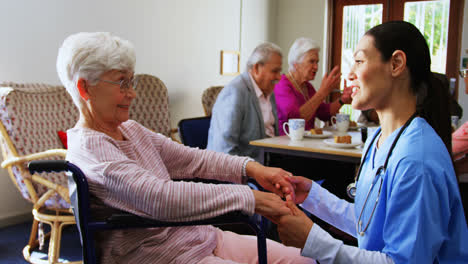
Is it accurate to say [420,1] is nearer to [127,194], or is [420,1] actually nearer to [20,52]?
[20,52]

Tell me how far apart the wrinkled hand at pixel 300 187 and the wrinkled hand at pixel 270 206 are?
0.28m

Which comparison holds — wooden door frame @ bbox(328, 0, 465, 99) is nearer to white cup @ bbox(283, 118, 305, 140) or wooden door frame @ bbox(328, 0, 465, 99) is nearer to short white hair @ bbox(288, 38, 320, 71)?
short white hair @ bbox(288, 38, 320, 71)

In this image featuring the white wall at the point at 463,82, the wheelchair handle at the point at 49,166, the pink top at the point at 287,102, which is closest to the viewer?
the wheelchair handle at the point at 49,166

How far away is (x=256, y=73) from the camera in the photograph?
2.76 m

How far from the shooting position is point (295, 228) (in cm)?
106

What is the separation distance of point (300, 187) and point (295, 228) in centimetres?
36

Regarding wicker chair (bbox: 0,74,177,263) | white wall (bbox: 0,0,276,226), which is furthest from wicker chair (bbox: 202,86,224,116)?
wicker chair (bbox: 0,74,177,263)

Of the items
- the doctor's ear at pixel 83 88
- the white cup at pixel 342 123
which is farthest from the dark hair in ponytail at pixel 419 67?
the white cup at pixel 342 123

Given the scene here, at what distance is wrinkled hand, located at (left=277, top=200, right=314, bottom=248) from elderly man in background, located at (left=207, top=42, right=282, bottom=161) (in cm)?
136

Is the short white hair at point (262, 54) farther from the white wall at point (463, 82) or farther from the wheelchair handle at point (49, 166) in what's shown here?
the white wall at point (463, 82)

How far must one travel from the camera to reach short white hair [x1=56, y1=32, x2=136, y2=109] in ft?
3.83

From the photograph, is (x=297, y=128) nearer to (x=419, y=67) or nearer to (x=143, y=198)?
(x=419, y=67)

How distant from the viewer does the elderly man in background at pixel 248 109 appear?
8.05 feet

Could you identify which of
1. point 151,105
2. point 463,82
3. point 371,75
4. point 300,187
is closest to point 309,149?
point 300,187
